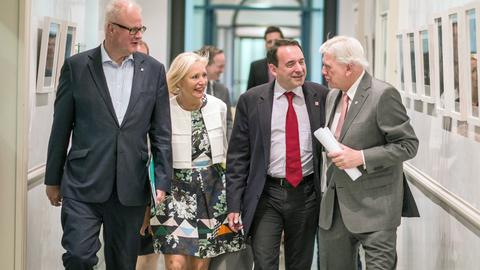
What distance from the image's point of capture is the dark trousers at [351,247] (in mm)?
3841

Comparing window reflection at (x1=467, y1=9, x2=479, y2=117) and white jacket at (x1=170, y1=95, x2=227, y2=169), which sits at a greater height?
window reflection at (x1=467, y1=9, x2=479, y2=117)

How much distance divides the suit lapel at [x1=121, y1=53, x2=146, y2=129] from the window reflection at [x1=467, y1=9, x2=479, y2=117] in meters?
1.66

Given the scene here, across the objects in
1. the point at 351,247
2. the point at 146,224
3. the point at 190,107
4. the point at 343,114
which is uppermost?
the point at 190,107

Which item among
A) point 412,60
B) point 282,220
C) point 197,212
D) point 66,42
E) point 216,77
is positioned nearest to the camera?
point 282,220

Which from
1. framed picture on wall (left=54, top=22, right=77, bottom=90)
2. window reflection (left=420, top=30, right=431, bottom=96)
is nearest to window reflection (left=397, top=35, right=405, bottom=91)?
window reflection (left=420, top=30, right=431, bottom=96)

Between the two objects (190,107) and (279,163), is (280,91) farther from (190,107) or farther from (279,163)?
(190,107)

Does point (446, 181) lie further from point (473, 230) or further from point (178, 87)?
point (178, 87)

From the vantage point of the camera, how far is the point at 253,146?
4.38m

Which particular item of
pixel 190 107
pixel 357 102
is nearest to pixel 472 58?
pixel 357 102

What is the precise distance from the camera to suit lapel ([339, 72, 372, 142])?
385cm

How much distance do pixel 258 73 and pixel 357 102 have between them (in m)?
3.52

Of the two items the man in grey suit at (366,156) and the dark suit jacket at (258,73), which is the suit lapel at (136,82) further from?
the dark suit jacket at (258,73)

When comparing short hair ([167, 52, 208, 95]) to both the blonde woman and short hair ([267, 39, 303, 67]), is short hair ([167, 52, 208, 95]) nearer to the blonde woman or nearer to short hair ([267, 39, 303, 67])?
the blonde woman

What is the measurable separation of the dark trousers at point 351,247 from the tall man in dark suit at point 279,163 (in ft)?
0.90
